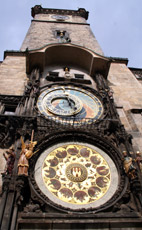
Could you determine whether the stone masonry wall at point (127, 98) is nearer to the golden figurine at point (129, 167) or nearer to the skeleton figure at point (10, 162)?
the golden figurine at point (129, 167)

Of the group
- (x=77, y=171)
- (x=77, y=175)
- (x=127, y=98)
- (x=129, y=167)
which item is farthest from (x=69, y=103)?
(x=129, y=167)

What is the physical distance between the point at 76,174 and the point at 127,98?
5267mm

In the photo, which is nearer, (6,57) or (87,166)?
(87,166)

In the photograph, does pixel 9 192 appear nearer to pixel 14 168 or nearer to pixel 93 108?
pixel 14 168

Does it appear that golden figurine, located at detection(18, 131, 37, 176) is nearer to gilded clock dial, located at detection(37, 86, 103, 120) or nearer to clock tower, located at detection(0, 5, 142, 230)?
clock tower, located at detection(0, 5, 142, 230)

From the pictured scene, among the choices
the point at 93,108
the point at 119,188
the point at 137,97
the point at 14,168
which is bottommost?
the point at 119,188

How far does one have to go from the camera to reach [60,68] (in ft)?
39.9

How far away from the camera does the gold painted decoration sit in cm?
575

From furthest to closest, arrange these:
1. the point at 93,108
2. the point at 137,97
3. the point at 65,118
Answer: the point at 137,97 < the point at 93,108 < the point at 65,118

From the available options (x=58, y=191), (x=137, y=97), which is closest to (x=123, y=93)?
(x=137, y=97)

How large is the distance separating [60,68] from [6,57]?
327 centimetres

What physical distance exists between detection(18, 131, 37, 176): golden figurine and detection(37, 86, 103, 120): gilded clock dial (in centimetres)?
188

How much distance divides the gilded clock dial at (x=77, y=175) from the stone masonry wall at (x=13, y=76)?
164 inches

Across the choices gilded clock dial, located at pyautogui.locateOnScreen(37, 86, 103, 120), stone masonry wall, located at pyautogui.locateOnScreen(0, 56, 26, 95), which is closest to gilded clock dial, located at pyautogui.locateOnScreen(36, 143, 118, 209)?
gilded clock dial, located at pyautogui.locateOnScreen(37, 86, 103, 120)
